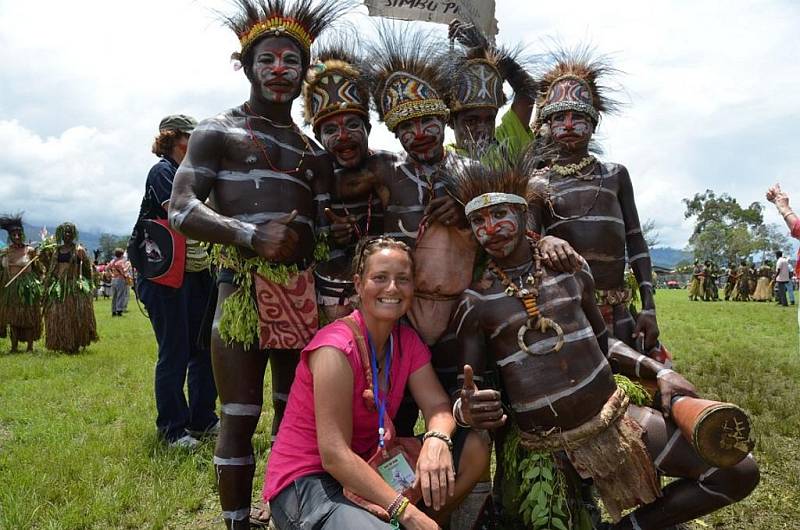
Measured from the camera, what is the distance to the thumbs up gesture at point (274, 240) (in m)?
2.81

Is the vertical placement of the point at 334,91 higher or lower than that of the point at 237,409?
higher

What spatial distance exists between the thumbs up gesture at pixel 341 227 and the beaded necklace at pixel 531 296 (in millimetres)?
776

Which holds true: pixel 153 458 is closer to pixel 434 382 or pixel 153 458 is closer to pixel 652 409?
pixel 434 382

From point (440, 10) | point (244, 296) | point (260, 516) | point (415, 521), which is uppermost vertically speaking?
point (440, 10)

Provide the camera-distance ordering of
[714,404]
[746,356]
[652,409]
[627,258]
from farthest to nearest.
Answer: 1. [746,356]
2. [627,258]
3. [652,409]
4. [714,404]

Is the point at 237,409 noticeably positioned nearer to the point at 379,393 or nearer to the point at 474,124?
the point at 379,393

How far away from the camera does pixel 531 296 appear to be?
9.58ft

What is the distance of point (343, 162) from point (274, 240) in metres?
0.73

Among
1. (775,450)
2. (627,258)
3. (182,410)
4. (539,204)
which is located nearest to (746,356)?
(775,450)

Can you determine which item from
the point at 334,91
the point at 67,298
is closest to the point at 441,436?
the point at 334,91

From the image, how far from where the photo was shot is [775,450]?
4668mm

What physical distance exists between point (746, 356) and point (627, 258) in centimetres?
680

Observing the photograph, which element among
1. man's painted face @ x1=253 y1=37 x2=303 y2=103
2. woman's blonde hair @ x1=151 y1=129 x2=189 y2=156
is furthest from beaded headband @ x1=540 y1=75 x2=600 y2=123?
woman's blonde hair @ x1=151 y1=129 x2=189 y2=156

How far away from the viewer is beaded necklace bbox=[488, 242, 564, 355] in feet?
9.39
